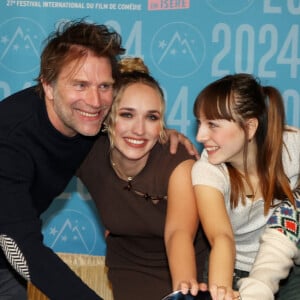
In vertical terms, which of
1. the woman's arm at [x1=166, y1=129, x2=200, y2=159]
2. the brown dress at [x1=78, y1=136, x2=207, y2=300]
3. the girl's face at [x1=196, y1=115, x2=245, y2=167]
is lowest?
the brown dress at [x1=78, y1=136, x2=207, y2=300]

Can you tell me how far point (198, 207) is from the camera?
1762mm

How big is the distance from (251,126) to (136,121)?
33cm

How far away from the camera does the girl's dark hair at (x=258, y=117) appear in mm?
1784

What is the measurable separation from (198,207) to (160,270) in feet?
1.13

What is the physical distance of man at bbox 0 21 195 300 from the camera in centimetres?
155

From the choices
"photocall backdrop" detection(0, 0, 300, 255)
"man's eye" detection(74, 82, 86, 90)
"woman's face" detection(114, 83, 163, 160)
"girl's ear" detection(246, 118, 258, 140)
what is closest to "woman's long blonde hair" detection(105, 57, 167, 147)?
"woman's face" detection(114, 83, 163, 160)

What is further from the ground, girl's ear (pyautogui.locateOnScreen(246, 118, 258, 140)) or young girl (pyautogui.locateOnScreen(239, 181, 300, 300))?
girl's ear (pyautogui.locateOnScreen(246, 118, 258, 140))

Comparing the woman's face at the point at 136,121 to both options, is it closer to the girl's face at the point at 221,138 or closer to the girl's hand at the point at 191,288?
the girl's face at the point at 221,138

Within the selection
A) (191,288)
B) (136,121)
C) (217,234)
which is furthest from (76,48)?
(191,288)

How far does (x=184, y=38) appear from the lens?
2545 mm

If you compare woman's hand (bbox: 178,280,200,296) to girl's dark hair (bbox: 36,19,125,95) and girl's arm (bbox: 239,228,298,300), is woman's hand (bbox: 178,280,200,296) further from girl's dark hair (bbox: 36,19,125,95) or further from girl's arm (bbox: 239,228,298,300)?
girl's dark hair (bbox: 36,19,125,95)

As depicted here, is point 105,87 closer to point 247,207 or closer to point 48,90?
point 48,90

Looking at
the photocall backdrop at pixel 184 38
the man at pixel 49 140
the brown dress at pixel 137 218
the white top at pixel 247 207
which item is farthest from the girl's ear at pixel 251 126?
the photocall backdrop at pixel 184 38

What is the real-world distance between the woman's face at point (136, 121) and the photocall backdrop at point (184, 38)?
675 mm
